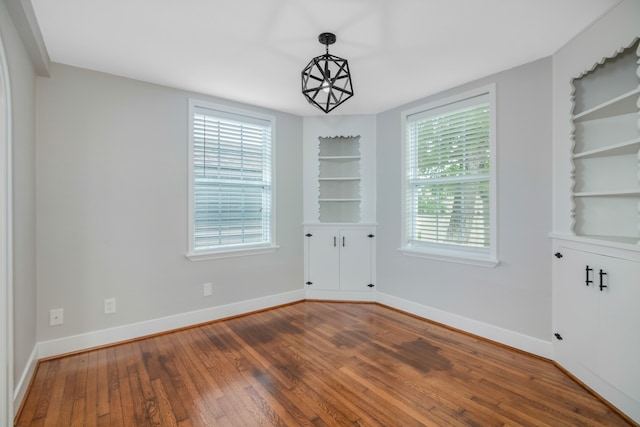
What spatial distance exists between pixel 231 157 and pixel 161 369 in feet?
7.23

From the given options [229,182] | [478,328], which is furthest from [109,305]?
[478,328]

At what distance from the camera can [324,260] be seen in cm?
399

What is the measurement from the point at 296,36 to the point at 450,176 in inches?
81.7

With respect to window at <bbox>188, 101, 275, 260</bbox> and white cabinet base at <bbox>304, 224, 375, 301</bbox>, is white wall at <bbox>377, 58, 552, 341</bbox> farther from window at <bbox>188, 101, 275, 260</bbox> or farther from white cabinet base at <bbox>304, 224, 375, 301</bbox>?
window at <bbox>188, 101, 275, 260</bbox>

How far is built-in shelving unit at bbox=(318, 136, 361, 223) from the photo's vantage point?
4.18 meters

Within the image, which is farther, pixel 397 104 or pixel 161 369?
pixel 397 104

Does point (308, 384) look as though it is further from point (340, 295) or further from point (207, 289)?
point (340, 295)

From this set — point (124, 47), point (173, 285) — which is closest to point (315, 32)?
point (124, 47)

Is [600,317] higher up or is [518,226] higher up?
[518,226]

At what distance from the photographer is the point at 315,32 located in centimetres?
208

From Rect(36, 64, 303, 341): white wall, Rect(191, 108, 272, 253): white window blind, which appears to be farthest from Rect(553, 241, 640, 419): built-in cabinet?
Rect(36, 64, 303, 341): white wall

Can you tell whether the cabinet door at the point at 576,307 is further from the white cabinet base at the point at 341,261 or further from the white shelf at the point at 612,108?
the white cabinet base at the point at 341,261

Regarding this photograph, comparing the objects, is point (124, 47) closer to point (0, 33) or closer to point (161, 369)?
point (0, 33)

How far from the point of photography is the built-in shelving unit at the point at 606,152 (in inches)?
79.9
